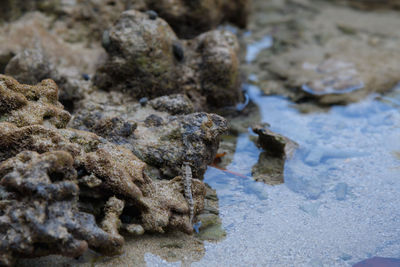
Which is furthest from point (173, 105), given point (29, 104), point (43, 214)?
point (43, 214)

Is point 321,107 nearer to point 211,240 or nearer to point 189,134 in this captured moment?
point 189,134

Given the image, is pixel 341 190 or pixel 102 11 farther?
pixel 102 11

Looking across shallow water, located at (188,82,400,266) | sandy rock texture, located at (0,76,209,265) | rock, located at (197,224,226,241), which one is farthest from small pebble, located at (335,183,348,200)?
sandy rock texture, located at (0,76,209,265)

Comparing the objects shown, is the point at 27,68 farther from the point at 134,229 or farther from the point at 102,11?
the point at 134,229

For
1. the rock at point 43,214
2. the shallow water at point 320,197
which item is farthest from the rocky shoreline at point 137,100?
the shallow water at point 320,197

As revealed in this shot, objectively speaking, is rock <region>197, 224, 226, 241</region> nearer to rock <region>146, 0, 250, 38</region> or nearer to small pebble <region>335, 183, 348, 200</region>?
small pebble <region>335, 183, 348, 200</region>

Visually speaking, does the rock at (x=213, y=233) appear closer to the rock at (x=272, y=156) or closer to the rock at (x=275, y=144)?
the rock at (x=272, y=156)

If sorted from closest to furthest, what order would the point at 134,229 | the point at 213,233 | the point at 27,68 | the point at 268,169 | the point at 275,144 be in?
the point at 134,229 < the point at 213,233 < the point at 268,169 < the point at 275,144 < the point at 27,68

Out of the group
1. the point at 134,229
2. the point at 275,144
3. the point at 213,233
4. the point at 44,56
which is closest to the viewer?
the point at 134,229

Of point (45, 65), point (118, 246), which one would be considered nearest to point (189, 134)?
point (118, 246)
